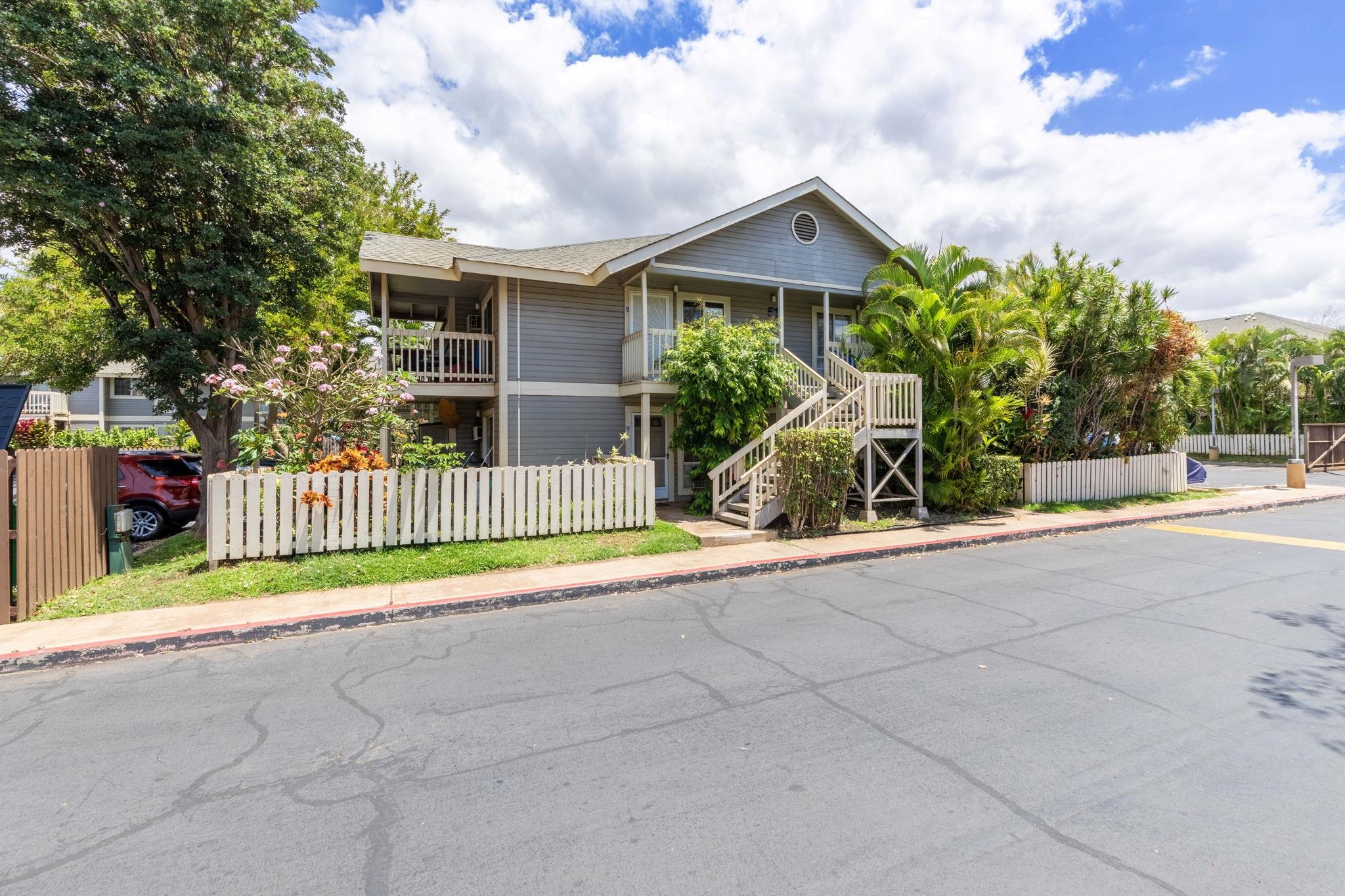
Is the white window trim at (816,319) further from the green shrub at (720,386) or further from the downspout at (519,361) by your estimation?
the downspout at (519,361)

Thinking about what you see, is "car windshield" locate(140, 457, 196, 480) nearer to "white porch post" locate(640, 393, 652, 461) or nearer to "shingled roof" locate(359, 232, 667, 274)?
"shingled roof" locate(359, 232, 667, 274)

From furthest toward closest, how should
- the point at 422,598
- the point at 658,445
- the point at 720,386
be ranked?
the point at 658,445, the point at 720,386, the point at 422,598

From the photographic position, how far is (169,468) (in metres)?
11.8

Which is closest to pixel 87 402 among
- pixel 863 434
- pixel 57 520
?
pixel 57 520

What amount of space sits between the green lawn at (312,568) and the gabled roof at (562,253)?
20.2 ft

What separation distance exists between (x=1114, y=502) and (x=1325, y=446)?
17842 millimetres

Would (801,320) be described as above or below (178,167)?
below

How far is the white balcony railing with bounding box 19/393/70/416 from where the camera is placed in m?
27.2

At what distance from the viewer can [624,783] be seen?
3.23 meters

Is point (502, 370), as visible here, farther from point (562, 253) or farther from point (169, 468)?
point (169, 468)

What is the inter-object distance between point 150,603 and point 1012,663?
8601 millimetres

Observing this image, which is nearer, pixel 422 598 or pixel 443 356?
pixel 422 598

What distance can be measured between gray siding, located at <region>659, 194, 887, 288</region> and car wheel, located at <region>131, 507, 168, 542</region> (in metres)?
11.3

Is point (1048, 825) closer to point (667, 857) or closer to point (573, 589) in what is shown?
point (667, 857)
